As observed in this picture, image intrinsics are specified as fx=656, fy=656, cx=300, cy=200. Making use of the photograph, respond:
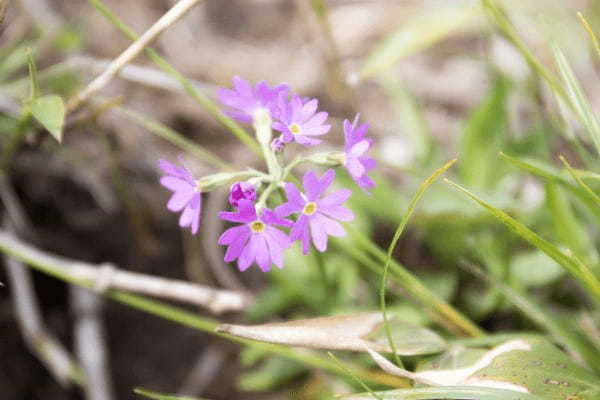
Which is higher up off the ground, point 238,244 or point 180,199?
point 180,199

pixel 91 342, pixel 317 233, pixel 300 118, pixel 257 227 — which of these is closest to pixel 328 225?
pixel 317 233

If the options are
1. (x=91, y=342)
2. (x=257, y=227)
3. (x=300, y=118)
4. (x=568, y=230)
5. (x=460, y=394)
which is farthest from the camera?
(x=91, y=342)

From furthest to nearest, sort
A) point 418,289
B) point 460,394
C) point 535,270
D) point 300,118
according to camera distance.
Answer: point 535,270
point 418,289
point 300,118
point 460,394

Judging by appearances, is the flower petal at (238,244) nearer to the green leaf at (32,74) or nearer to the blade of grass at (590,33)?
the green leaf at (32,74)

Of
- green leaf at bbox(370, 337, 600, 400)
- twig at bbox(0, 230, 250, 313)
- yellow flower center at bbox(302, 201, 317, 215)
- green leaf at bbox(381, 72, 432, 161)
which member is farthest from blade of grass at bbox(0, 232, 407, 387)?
green leaf at bbox(381, 72, 432, 161)

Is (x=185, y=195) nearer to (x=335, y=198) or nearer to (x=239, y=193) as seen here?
(x=239, y=193)

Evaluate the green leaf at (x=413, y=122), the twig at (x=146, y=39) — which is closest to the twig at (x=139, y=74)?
the twig at (x=146, y=39)

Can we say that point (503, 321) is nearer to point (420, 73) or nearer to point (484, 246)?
point (484, 246)
